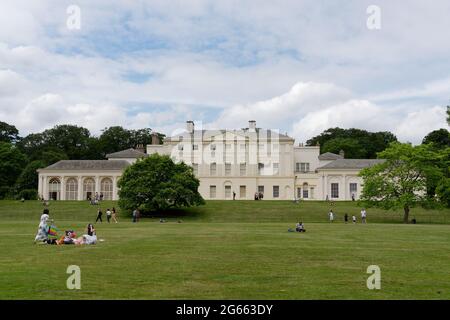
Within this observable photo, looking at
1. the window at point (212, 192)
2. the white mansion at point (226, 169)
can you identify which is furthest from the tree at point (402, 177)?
the window at point (212, 192)

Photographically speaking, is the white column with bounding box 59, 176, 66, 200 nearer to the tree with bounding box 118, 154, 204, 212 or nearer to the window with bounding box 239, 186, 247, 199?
the window with bounding box 239, 186, 247, 199

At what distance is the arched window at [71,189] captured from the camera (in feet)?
265

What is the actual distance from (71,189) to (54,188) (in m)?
2.66

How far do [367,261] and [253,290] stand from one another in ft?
19.0

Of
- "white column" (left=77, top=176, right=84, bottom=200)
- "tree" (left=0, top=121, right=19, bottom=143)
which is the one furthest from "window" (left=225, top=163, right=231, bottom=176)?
"tree" (left=0, top=121, right=19, bottom=143)

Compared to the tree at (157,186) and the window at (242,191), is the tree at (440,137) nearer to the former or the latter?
the window at (242,191)

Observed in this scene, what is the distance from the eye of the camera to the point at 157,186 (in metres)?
52.8

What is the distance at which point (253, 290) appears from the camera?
10047 millimetres

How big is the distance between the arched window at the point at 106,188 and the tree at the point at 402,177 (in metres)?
43.8

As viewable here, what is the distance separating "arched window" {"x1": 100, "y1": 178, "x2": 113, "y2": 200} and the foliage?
4298cm

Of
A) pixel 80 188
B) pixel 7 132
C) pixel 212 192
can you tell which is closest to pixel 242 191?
pixel 212 192

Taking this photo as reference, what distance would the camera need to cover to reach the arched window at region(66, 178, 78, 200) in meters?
80.7
